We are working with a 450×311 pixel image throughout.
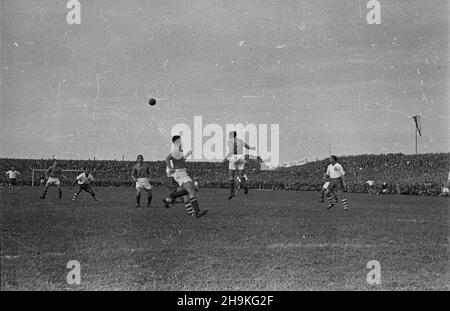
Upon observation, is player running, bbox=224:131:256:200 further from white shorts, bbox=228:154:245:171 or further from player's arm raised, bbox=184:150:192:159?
player's arm raised, bbox=184:150:192:159

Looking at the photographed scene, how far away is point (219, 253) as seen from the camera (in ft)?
27.8

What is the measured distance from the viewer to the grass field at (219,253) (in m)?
6.45

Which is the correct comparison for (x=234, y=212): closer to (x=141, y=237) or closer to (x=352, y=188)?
(x=141, y=237)

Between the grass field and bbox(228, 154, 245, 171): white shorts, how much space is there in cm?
386

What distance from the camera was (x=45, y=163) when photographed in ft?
238

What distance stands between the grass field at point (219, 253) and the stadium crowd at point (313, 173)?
2861 cm

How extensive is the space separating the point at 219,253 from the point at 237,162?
383 inches

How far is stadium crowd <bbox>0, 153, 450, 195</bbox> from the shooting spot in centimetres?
4209

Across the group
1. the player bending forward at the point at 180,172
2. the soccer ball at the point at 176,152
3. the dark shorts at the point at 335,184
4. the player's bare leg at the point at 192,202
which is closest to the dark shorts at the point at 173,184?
the player bending forward at the point at 180,172

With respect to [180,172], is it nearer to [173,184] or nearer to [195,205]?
[195,205]

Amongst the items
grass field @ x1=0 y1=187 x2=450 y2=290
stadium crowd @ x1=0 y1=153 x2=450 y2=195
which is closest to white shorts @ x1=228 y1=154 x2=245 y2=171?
grass field @ x1=0 y1=187 x2=450 y2=290
